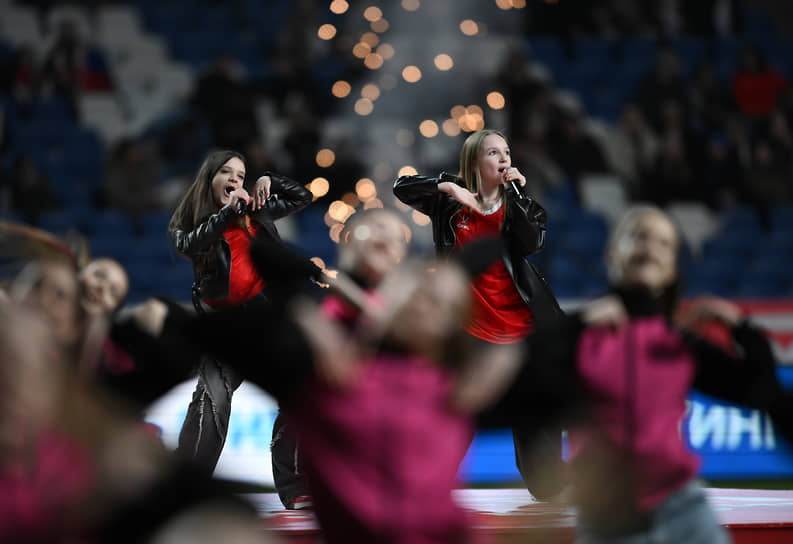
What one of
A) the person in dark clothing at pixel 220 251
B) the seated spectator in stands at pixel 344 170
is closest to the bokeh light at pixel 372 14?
the seated spectator in stands at pixel 344 170

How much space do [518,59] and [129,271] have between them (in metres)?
4.25

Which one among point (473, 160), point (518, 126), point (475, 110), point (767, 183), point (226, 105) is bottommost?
point (473, 160)

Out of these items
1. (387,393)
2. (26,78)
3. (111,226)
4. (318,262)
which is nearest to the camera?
(387,393)

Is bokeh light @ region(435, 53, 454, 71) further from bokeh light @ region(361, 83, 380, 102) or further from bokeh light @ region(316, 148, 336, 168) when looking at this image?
bokeh light @ region(316, 148, 336, 168)

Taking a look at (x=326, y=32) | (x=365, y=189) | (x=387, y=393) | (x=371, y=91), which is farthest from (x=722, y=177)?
(x=387, y=393)

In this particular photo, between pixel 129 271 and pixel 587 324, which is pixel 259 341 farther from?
pixel 129 271

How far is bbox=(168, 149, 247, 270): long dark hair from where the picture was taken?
130 inches

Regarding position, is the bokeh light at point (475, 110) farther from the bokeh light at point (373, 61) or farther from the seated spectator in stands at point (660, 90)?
the seated spectator in stands at point (660, 90)

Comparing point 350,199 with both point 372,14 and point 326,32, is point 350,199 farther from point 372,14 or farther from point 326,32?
point 372,14

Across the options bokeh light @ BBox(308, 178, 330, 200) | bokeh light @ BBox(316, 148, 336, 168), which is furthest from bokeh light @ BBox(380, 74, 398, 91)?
bokeh light @ BBox(308, 178, 330, 200)

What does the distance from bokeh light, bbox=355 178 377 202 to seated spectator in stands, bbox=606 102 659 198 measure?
8.20ft

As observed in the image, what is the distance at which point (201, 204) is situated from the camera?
331 cm

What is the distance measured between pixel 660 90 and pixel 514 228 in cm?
622

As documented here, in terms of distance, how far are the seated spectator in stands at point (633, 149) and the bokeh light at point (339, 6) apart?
3.23 metres
